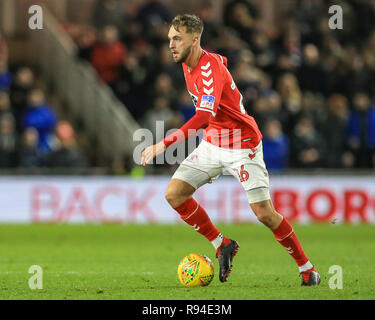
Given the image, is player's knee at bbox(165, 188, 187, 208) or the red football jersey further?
player's knee at bbox(165, 188, 187, 208)

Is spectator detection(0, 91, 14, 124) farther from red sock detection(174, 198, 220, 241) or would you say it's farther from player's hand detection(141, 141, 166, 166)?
player's hand detection(141, 141, 166, 166)

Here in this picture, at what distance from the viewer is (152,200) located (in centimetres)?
1662

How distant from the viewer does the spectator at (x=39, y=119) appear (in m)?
17.5

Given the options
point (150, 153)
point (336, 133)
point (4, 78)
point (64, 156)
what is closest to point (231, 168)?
→ point (150, 153)

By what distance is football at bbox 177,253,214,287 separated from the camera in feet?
27.0

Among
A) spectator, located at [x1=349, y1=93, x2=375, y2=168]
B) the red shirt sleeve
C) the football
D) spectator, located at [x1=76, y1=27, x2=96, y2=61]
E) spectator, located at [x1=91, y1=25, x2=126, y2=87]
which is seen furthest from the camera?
spectator, located at [x1=76, y1=27, x2=96, y2=61]

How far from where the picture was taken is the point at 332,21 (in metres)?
19.0

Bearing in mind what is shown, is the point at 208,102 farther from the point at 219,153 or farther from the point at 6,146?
the point at 6,146

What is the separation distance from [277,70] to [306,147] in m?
2.28

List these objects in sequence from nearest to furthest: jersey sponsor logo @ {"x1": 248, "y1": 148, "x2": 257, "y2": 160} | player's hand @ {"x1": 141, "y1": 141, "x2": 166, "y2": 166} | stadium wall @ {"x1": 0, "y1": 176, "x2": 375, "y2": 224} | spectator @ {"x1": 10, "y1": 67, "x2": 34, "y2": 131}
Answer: player's hand @ {"x1": 141, "y1": 141, "x2": 166, "y2": 166}
jersey sponsor logo @ {"x1": 248, "y1": 148, "x2": 257, "y2": 160}
stadium wall @ {"x1": 0, "y1": 176, "x2": 375, "y2": 224}
spectator @ {"x1": 10, "y1": 67, "x2": 34, "y2": 131}

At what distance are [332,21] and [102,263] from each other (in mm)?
10284

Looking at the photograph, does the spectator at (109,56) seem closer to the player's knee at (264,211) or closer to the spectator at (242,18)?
the spectator at (242,18)

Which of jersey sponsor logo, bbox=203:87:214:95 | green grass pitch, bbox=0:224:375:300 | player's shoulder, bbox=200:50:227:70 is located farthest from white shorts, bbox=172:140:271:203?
green grass pitch, bbox=0:224:375:300
